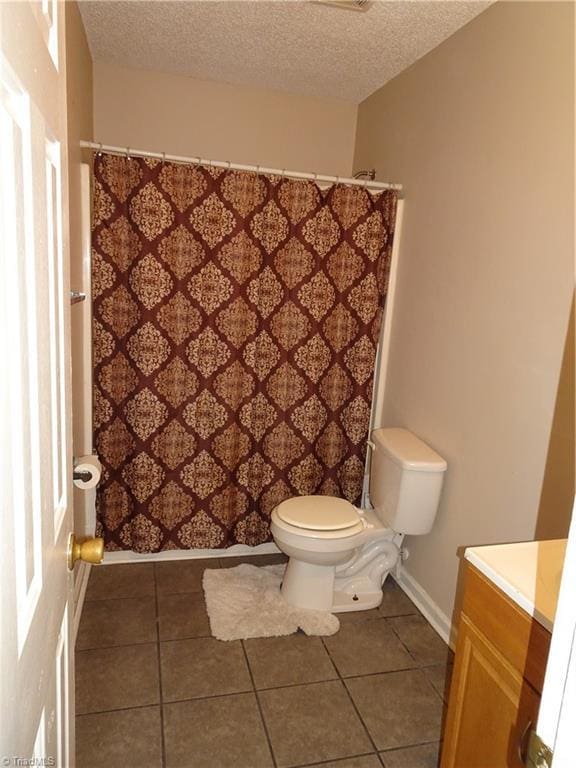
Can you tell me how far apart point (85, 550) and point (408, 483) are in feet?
4.99

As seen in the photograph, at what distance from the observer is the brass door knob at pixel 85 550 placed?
3.12ft

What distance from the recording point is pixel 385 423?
2791mm

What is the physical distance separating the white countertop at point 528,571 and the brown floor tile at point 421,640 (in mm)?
1064

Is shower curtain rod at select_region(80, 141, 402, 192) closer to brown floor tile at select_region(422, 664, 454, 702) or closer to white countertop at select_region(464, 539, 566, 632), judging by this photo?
white countertop at select_region(464, 539, 566, 632)

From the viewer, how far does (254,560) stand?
2789 millimetres

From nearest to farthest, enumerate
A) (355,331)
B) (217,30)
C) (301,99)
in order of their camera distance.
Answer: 1. (217,30)
2. (355,331)
3. (301,99)

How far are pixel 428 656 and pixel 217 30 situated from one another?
278 centimetres

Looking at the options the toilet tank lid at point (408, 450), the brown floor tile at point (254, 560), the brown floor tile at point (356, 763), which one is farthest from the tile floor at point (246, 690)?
the toilet tank lid at point (408, 450)

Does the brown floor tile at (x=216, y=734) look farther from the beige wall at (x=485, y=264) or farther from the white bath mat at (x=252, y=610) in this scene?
the beige wall at (x=485, y=264)

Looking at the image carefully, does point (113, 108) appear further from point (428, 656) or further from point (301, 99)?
point (428, 656)

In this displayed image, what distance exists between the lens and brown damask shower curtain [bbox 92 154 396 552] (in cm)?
235

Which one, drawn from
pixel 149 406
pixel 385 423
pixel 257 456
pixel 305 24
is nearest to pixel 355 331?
pixel 385 423

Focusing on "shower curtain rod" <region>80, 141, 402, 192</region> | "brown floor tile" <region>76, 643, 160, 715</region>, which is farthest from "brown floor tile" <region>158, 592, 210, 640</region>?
"shower curtain rod" <region>80, 141, 402, 192</region>

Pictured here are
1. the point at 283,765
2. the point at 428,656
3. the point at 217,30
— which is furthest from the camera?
the point at 217,30
